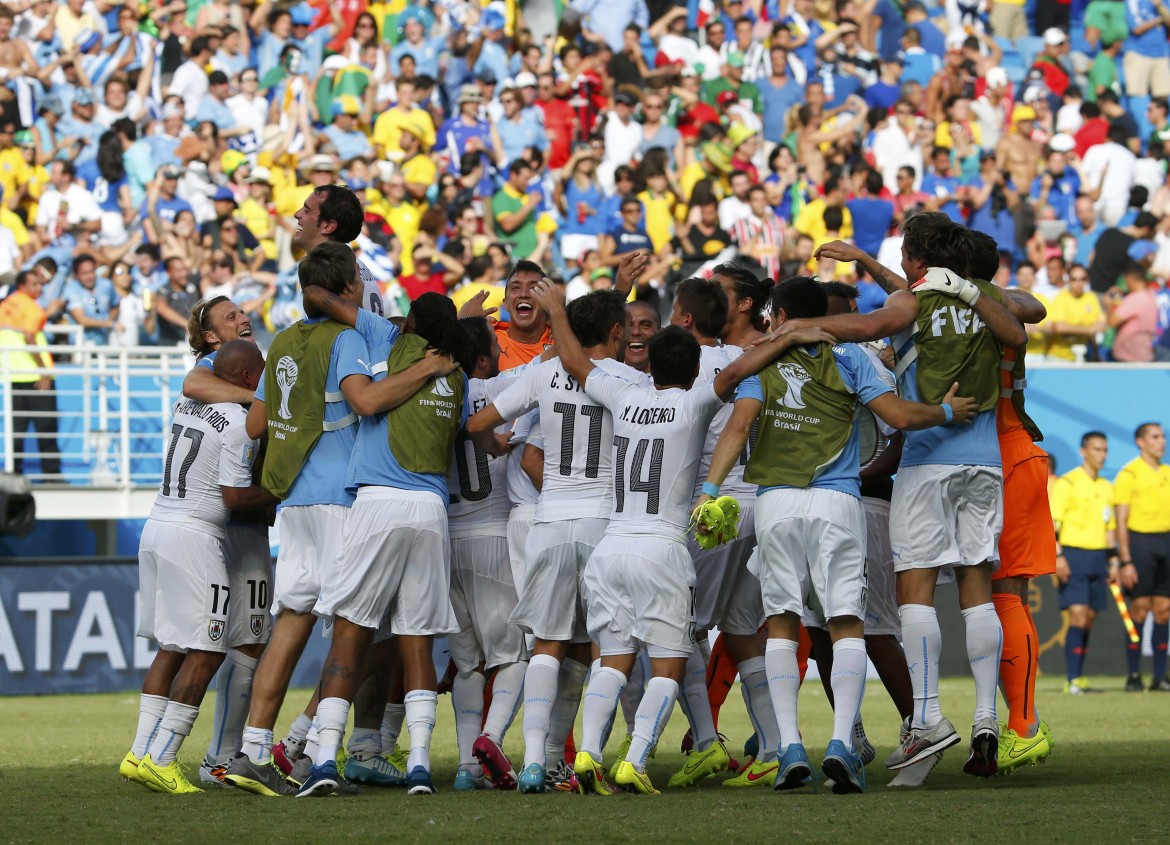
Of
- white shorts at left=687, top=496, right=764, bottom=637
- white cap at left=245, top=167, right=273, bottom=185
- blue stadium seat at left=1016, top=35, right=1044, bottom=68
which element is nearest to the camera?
white shorts at left=687, top=496, right=764, bottom=637

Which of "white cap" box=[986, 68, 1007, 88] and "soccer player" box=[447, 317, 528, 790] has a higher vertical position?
"white cap" box=[986, 68, 1007, 88]

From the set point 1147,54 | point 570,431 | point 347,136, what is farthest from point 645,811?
point 1147,54

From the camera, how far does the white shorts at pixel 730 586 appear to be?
826 centimetres

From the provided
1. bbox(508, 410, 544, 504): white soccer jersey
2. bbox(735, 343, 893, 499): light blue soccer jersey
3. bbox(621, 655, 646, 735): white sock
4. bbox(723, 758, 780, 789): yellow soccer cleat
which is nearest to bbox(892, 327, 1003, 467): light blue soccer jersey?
bbox(735, 343, 893, 499): light blue soccer jersey

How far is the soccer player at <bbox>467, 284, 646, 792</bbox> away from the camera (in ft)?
25.2

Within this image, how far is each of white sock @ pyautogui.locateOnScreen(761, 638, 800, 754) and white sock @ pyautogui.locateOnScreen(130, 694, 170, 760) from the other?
2790mm

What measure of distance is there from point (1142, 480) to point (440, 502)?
399 inches

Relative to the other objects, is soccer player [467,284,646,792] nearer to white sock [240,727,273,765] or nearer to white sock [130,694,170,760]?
white sock [240,727,273,765]

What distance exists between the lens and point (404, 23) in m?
21.1

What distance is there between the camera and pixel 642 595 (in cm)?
738

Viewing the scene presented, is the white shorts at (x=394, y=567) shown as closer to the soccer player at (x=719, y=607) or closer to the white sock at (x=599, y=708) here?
the white sock at (x=599, y=708)

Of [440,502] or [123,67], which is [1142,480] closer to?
[440,502]

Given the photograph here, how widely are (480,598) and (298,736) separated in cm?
113

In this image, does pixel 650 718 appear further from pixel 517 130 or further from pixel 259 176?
pixel 517 130
